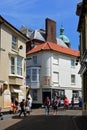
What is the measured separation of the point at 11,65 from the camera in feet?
124

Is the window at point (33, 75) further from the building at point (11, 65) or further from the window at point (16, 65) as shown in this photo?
the window at point (16, 65)

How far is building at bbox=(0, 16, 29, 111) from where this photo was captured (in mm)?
35438

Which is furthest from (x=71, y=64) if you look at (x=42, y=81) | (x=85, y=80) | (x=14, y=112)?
(x=85, y=80)

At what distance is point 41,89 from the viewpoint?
63.2m

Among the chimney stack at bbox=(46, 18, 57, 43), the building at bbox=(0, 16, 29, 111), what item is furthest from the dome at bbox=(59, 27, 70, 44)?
the building at bbox=(0, 16, 29, 111)

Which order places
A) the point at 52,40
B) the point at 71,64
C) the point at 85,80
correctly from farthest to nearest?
the point at 52,40, the point at 71,64, the point at 85,80

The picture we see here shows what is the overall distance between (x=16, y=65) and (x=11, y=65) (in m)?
1.06

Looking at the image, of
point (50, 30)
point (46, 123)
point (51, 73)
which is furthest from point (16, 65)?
point (50, 30)

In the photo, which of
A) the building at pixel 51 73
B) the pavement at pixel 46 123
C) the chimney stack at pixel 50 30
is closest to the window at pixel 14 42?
the pavement at pixel 46 123

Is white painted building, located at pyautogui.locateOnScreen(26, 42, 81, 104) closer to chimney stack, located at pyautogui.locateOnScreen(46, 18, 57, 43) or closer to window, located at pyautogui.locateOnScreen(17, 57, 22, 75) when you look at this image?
chimney stack, located at pyautogui.locateOnScreen(46, 18, 57, 43)

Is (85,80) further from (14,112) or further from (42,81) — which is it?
(42,81)

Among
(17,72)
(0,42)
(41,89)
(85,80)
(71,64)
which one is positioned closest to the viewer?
(85,80)

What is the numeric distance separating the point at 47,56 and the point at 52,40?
55.6 ft

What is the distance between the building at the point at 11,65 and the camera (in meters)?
35.4
